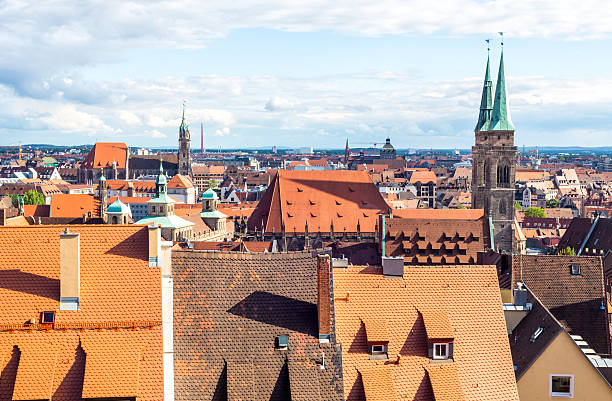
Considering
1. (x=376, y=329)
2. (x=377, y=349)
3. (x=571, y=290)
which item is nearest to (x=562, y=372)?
(x=377, y=349)

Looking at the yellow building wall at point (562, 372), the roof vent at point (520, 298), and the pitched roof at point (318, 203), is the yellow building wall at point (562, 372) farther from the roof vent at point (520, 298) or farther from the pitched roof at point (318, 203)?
the pitched roof at point (318, 203)

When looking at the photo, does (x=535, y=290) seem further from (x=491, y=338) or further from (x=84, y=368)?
(x=84, y=368)

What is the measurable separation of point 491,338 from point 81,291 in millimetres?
14362

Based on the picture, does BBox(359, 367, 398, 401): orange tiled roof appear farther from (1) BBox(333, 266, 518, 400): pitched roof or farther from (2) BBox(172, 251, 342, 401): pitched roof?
(2) BBox(172, 251, 342, 401): pitched roof

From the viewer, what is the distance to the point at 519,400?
98.0ft

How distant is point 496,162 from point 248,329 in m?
98.0

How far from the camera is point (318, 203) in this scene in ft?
341

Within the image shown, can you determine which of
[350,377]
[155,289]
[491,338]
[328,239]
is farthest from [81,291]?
[328,239]

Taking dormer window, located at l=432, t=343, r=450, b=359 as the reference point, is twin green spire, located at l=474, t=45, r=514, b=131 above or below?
above

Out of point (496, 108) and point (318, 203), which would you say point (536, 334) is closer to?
point (318, 203)

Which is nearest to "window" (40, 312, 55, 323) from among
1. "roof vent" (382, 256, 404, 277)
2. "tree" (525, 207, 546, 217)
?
Answer: "roof vent" (382, 256, 404, 277)

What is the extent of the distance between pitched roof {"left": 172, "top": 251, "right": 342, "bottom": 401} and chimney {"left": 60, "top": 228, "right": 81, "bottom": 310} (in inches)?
124

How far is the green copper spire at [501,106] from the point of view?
121938mm

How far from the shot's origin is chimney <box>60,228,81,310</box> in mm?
25625
